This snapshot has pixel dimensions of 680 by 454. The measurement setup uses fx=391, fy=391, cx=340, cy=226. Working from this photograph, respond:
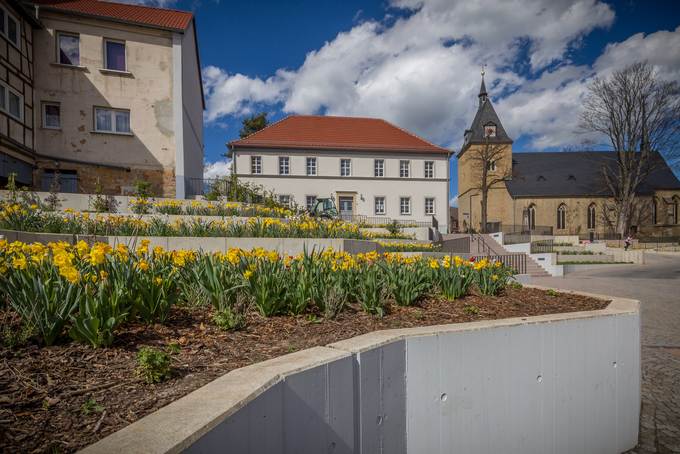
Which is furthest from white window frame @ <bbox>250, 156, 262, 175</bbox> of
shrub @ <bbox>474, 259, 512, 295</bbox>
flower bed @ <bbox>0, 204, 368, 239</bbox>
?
shrub @ <bbox>474, 259, 512, 295</bbox>

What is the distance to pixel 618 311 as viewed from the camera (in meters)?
3.81

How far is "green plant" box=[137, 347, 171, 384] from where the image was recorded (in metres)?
1.92

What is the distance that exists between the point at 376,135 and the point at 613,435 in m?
35.9

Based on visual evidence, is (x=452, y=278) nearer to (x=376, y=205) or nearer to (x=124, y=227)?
(x=124, y=227)

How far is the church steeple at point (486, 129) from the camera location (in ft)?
164

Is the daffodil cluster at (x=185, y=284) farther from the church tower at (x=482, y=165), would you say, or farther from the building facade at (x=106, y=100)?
the church tower at (x=482, y=165)

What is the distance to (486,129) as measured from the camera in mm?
51031

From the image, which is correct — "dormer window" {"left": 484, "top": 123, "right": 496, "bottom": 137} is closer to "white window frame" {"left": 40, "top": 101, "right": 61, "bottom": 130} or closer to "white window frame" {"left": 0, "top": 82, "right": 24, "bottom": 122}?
"white window frame" {"left": 40, "top": 101, "right": 61, "bottom": 130}

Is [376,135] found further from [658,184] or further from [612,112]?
[658,184]

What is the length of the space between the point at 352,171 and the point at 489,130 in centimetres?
2495

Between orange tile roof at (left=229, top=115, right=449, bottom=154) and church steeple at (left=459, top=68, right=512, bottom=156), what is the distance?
52.2 feet

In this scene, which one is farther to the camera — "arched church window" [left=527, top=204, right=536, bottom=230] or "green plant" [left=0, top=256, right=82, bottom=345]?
"arched church window" [left=527, top=204, right=536, bottom=230]

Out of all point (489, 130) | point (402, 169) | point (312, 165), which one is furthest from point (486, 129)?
point (312, 165)

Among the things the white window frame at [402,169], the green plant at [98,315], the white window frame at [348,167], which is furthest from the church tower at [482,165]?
the green plant at [98,315]
